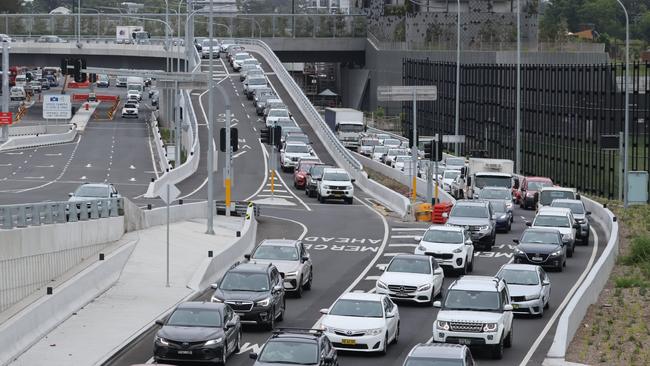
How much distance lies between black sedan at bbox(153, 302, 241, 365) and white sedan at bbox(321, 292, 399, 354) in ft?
6.71

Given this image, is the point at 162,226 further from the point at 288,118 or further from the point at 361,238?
the point at 288,118

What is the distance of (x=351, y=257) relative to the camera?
4609 centimetres

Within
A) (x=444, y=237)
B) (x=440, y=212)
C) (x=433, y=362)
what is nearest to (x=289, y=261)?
(x=444, y=237)

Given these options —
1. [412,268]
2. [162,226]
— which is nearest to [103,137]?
[162,226]

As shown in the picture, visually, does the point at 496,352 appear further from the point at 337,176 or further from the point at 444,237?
the point at 337,176

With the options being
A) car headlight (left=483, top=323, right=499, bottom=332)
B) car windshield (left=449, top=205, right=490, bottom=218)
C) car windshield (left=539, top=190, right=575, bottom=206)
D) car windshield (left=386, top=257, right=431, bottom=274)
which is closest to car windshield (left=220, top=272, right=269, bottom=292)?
car windshield (left=386, top=257, right=431, bottom=274)

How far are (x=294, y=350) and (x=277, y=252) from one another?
1300cm

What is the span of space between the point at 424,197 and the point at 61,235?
3224 cm

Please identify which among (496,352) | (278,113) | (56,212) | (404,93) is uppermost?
(404,93)

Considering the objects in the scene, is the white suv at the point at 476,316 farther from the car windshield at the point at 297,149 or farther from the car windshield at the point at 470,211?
the car windshield at the point at 297,149

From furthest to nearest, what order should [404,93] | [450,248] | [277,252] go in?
[404,93] → [450,248] → [277,252]

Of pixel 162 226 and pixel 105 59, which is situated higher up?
pixel 105 59

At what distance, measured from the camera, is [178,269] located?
4141 cm

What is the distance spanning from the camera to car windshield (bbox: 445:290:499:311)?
29188mm
